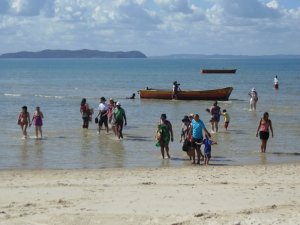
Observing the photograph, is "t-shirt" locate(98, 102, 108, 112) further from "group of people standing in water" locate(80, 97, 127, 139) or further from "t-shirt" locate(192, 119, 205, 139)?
"t-shirt" locate(192, 119, 205, 139)

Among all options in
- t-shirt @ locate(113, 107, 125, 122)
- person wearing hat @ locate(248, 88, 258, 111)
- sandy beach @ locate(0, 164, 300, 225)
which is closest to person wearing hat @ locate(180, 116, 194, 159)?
sandy beach @ locate(0, 164, 300, 225)

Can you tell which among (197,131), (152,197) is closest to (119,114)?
(197,131)

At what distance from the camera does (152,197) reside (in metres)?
10.8

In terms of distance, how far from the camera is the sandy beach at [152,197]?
30.5 feet

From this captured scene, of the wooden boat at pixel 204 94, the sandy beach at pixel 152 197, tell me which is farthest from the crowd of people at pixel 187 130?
the wooden boat at pixel 204 94

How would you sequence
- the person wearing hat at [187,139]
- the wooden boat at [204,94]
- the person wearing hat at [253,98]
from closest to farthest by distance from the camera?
1. the person wearing hat at [187,139]
2. the person wearing hat at [253,98]
3. the wooden boat at [204,94]

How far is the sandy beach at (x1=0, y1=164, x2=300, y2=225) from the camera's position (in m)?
9.30

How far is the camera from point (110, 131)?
2306 cm

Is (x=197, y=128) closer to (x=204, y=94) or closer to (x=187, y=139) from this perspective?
(x=187, y=139)

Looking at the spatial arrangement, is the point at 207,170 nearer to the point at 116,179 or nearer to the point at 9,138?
the point at 116,179

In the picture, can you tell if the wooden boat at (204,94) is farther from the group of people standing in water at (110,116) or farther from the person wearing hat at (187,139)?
the person wearing hat at (187,139)

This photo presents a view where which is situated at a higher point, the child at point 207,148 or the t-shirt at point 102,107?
the t-shirt at point 102,107

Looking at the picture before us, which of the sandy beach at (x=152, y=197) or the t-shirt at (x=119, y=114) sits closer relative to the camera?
the sandy beach at (x=152, y=197)

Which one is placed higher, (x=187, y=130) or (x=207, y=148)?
(x=187, y=130)
